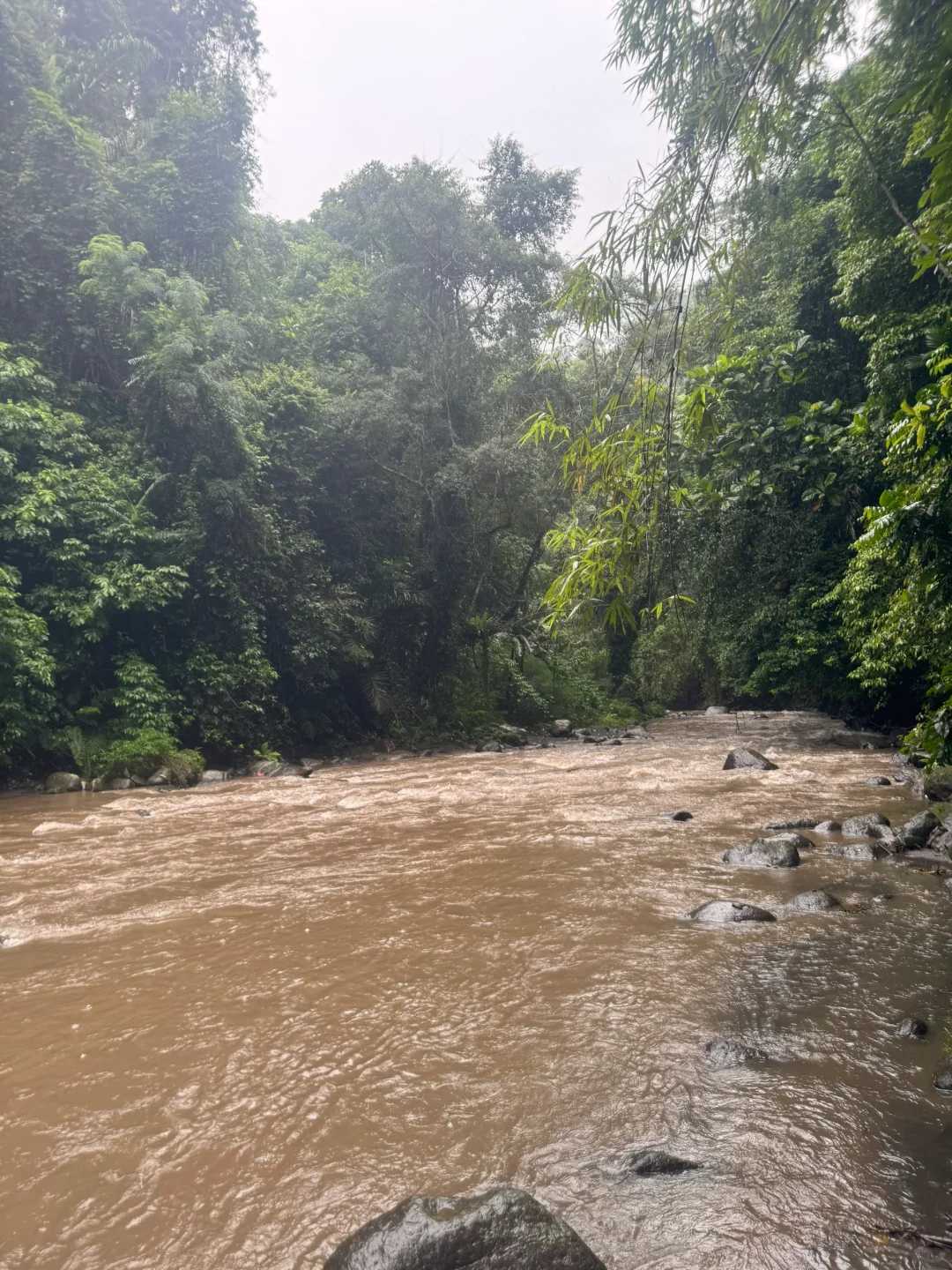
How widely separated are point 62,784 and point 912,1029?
11.5 meters

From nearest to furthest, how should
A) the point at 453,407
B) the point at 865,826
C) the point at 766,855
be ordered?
the point at 766,855, the point at 865,826, the point at 453,407

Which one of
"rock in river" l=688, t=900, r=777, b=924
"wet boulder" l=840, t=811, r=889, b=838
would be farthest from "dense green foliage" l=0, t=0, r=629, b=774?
"wet boulder" l=840, t=811, r=889, b=838

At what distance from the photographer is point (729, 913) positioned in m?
4.73

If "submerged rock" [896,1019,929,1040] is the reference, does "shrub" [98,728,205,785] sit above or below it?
above

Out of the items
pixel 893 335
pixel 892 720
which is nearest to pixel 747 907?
pixel 893 335

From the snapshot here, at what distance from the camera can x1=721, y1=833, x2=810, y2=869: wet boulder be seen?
19.4 feet

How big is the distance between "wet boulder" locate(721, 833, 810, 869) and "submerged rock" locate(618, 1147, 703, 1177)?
3723 mm

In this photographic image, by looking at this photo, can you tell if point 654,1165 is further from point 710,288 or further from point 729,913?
point 710,288

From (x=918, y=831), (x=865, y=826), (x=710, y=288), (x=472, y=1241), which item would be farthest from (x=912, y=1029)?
(x=865, y=826)

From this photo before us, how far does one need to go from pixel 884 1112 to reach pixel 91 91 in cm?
2358

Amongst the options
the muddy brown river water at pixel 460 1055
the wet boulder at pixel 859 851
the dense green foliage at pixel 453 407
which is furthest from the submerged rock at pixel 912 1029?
the wet boulder at pixel 859 851

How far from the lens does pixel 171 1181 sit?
96.6 inches

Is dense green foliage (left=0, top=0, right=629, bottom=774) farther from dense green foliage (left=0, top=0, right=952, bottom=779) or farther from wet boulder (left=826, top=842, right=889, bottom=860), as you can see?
wet boulder (left=826, top=842, right=889, bottom=860)

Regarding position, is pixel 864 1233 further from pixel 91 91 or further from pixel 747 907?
pixel 91 91
